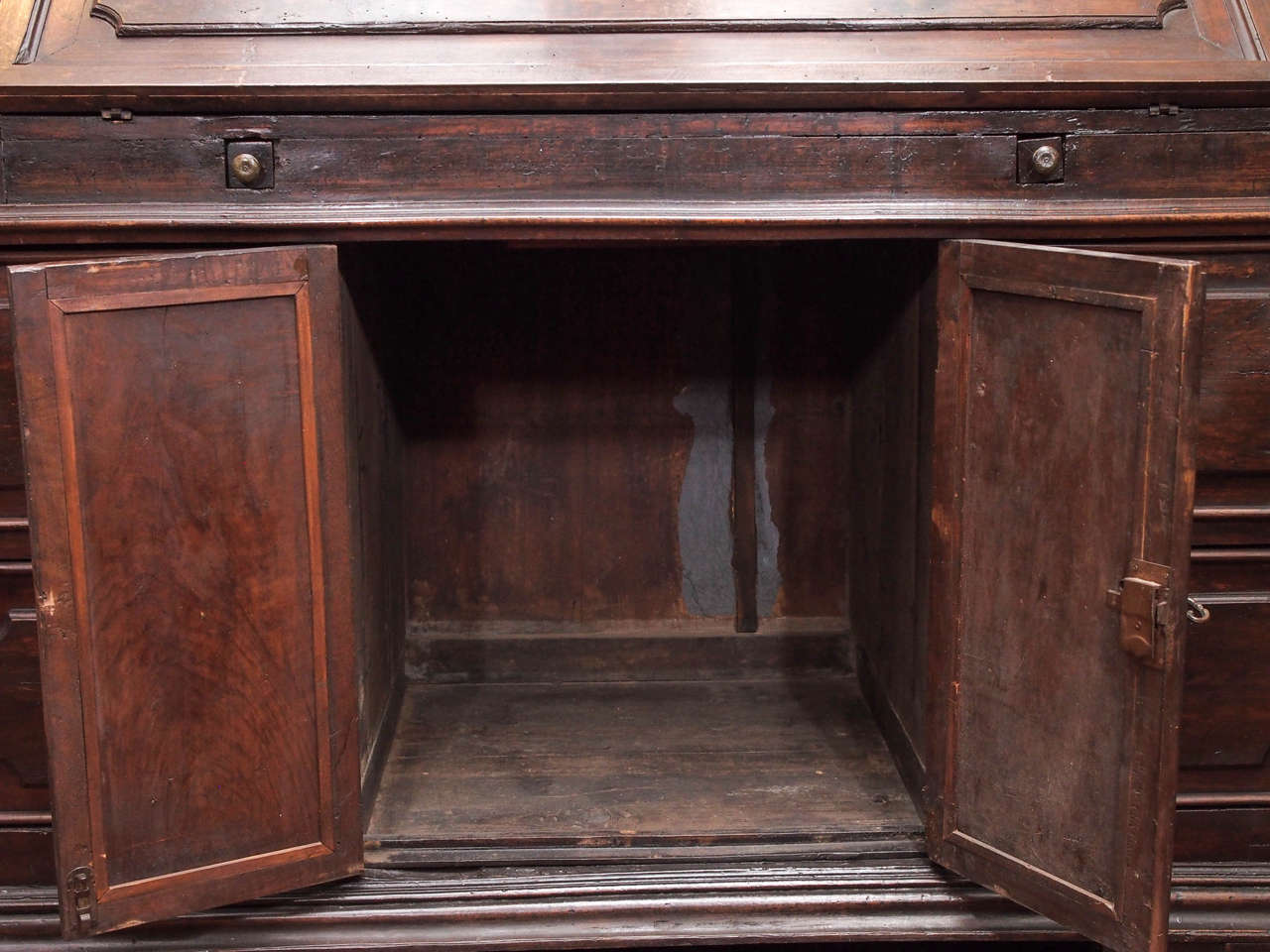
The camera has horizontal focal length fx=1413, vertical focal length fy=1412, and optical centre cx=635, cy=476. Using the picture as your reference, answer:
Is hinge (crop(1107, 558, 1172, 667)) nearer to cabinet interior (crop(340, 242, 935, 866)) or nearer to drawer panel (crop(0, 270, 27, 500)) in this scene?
cabinet interior (crop(340, 242, 935, 866))

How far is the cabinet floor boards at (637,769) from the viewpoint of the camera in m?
2.17

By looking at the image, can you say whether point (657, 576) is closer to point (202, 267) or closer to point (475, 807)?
point (475, 807)

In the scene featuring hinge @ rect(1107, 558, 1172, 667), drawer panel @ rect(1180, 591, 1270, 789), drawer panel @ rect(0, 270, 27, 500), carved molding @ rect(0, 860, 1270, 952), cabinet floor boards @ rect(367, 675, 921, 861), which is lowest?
carved molding @ rect(0, 860, 1270, 952)

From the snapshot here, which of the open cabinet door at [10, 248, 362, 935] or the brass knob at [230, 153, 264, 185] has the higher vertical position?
the brass knob at [230, 153, 264, 185]

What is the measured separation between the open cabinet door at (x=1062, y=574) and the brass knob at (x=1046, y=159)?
16 centimetres

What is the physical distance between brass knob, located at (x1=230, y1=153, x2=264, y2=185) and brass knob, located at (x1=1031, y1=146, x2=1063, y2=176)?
3.45ft

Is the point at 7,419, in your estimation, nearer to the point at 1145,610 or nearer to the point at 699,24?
the point at 699,24

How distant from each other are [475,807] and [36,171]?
1.15 metres

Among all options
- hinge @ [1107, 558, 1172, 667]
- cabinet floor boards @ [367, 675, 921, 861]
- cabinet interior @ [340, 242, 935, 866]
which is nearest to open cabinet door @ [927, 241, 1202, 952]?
hinge @ [1107, 558, 1172, 667]

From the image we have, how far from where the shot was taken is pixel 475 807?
2260 mm

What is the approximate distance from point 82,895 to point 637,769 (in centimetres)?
93

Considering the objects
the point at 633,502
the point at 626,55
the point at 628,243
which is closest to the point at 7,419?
the point at 628,243


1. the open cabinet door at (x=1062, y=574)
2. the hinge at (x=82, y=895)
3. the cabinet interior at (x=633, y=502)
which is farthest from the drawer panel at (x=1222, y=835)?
the hinge at (x=82, y=895)

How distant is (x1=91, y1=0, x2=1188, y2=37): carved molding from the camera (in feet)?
6.72
